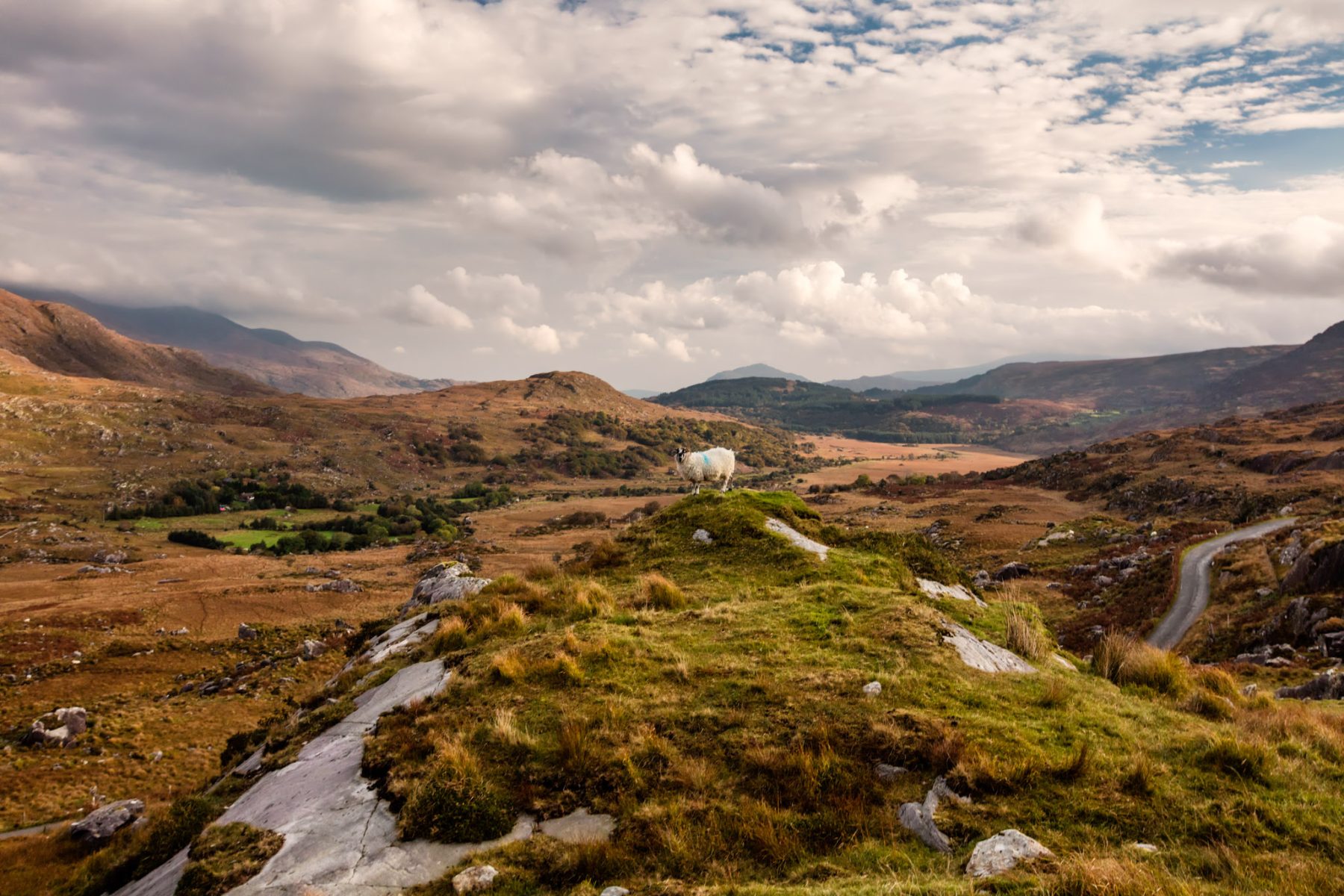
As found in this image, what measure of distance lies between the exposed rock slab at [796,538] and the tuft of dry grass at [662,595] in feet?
14.0

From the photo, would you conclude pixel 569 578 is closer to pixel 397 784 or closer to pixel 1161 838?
pixel 397 784

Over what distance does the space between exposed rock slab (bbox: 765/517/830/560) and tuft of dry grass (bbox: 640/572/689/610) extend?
14.0 feet

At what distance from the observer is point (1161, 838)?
6504 mm

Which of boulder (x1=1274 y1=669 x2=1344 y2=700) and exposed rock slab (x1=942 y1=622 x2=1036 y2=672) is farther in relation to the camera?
boulder (x1=1274 y1=669 x2=1344 y2=700)

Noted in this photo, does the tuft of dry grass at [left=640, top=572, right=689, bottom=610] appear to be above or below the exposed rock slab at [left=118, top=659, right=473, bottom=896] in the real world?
above

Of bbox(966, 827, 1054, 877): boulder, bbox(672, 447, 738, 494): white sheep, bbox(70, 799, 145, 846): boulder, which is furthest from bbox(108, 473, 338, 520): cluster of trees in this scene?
bbox(966, 827, 1054, 877): boulder

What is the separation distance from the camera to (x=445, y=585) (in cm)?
2016

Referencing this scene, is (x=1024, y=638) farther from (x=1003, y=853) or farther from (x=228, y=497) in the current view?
(x=228, y=497)

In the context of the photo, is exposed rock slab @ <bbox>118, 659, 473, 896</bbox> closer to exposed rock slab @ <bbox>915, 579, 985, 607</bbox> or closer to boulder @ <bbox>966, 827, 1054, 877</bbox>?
boulder @ <bbox>966, 827, 1054, 877</bbox>

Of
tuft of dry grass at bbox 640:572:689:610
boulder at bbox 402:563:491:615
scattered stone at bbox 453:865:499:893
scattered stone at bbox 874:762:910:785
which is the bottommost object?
boulder at bbox 402:563:491:615

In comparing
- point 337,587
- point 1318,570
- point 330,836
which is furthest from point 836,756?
point 337,587

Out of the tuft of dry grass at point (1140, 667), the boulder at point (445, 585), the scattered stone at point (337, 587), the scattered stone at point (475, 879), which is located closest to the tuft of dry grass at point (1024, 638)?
the tuft of dry grass at point (1140, 667)

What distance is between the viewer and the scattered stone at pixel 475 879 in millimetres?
6348

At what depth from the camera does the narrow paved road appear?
28.8 metres
